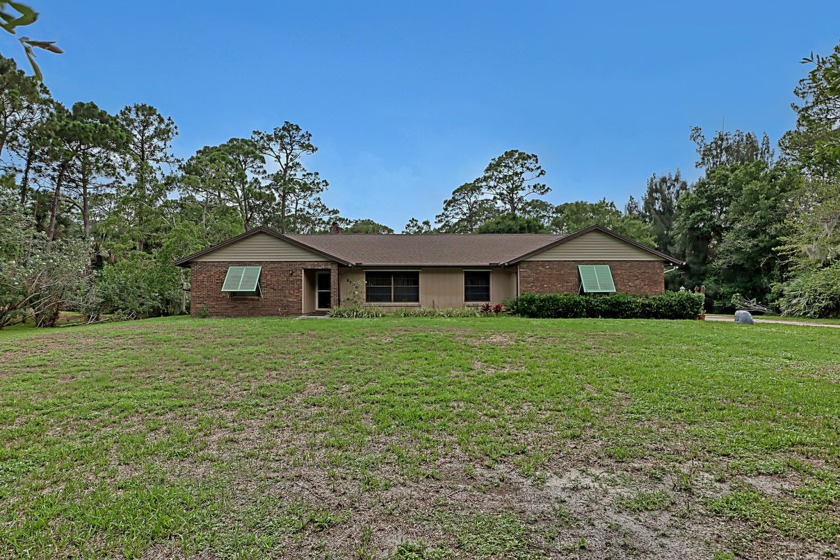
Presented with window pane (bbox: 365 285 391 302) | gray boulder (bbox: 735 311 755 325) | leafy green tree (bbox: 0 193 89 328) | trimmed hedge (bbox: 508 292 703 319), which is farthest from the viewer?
window pane (bbox: 365 285 391 302)

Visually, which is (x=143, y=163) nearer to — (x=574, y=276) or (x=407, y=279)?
(x=407, y=279)

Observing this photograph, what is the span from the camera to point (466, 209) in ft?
127

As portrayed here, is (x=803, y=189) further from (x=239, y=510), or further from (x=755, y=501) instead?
(x=239, y=510)

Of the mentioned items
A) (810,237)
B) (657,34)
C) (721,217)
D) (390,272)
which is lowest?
(390,272)

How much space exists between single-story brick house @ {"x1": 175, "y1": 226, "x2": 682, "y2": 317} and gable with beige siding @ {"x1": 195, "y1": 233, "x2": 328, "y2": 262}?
→ 1.5 inches

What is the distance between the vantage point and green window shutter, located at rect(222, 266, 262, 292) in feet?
48.0

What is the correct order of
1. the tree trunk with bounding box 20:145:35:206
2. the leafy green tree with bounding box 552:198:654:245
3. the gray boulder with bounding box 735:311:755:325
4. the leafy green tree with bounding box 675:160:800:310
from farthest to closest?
the leafy green tree with bounding box 552:198:654:245 → the tree trunk with bounding box 20:145:35:206 → the leafy green tree with bounding box 675:160:800:310 → the gray boulder with bounding box 735:311:755:325

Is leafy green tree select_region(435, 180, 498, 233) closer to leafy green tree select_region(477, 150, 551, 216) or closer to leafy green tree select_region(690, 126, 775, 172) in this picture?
leafy green tree select_region(477, 150, 551, 216)

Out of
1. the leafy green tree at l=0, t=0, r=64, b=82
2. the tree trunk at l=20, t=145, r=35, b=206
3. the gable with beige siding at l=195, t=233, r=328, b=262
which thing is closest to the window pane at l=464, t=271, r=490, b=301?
the gable with beige siding at l=195, t=233, r=328, b=262

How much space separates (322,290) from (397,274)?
3184mm

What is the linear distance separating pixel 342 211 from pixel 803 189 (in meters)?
33.4

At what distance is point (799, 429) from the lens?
4.07m

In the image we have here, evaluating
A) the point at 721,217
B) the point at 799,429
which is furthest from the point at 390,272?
the point at 721,217

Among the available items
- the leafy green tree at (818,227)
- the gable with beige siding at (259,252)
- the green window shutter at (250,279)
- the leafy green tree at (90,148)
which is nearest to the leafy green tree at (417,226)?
the leafy green tree at (90,148)
